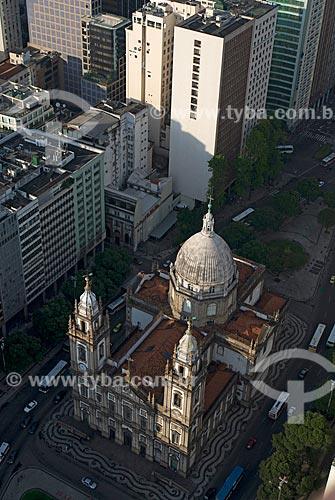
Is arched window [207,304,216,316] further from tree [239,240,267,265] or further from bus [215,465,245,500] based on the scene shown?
tree [239,240,267,265]

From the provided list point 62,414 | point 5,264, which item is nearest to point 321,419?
point 62,414

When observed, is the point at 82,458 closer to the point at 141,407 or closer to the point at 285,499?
the point at 141,407

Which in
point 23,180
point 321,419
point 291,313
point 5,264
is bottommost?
point 291,313

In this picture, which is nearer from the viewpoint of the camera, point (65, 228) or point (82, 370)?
point (82, 370)

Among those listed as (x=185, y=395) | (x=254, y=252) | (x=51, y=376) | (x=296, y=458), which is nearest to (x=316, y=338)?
(x=254, y=252)

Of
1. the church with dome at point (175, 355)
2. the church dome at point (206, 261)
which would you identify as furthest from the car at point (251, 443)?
the church dome at point (206, 261)

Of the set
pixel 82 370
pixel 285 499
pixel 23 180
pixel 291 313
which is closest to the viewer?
pixel 285 499

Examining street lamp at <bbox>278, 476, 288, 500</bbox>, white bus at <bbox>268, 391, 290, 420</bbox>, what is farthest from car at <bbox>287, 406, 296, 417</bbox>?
street lamp at <bbox>278, 476, 288, 500</bbox>

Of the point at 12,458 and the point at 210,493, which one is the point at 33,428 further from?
the point at 210,493
